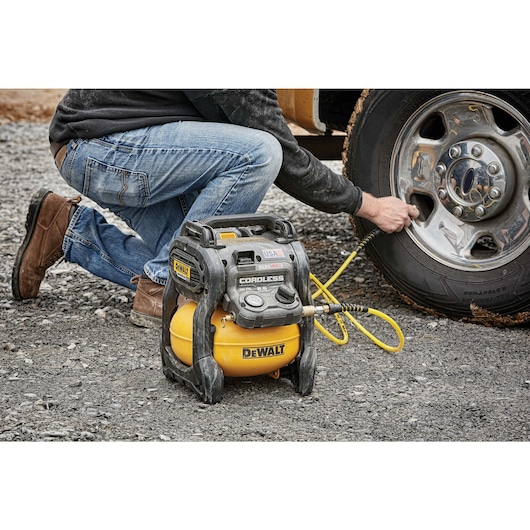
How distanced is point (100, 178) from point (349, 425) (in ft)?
5.00

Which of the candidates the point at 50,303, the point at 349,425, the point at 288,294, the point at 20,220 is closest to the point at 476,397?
the point at 349,425

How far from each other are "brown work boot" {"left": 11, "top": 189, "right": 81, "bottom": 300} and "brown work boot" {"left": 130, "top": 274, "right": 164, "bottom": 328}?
1.76 ft

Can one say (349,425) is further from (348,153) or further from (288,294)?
(348,153)

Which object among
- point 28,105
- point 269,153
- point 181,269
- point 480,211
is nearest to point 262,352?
point 181,269

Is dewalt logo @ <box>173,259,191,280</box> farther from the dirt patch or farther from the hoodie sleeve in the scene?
the dirt patch

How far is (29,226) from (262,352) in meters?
1.64

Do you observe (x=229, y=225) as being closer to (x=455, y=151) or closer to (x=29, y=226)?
(x=455, y=151)

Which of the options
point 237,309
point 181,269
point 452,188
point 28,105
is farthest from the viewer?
point 28,105

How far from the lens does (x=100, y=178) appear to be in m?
3.62

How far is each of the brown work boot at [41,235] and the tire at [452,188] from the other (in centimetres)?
135

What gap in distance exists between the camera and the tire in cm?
361

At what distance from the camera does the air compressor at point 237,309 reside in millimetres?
2896

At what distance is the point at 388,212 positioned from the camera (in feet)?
12.4

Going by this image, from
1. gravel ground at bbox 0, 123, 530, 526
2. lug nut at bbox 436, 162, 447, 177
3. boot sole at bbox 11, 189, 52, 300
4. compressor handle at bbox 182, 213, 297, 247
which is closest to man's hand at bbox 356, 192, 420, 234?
lug nut at bbox 436, 162, 447, 177
